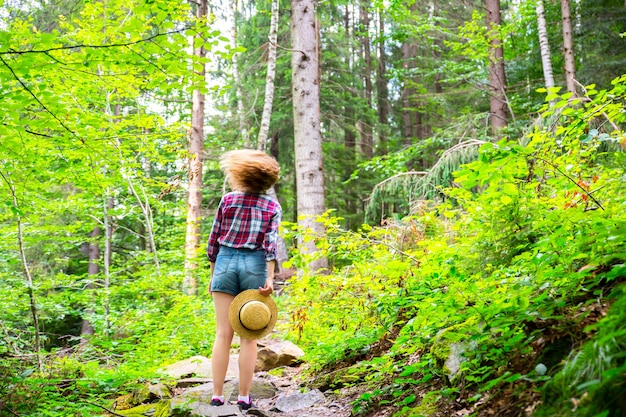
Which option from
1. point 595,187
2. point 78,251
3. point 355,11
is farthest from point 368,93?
point 595,187

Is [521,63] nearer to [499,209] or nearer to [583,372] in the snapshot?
[499,209]

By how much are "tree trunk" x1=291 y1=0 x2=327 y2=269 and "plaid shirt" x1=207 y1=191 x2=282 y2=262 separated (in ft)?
13.2

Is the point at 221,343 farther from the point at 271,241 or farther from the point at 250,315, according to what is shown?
the point at 271,241

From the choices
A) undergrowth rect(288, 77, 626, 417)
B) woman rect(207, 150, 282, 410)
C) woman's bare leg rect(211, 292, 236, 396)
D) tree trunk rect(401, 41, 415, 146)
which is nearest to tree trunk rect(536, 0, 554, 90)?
tree trunk rect(401, 41, 415, 146)

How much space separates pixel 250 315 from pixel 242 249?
52cm

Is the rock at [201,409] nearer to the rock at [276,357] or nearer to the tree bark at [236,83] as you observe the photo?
the rock at [276,357]

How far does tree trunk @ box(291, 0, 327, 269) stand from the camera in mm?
7969

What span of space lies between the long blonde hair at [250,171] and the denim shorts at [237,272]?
1.70 ft

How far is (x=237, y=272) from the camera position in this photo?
12.3 ft

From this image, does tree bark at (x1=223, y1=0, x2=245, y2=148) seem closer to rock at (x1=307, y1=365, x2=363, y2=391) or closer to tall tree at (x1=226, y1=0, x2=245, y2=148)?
tall tree at (x1=226, y1=0, x2=245, y2=148)

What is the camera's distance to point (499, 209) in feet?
12.2

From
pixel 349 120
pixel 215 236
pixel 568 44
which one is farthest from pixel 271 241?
pixel 349 120

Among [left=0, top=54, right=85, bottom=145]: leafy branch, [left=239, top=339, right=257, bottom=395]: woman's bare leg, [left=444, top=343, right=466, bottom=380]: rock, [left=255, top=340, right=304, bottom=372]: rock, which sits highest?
[left=0, top=54, right=85, bottom=145]: leafy branch

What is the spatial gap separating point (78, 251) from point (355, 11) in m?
16.7
